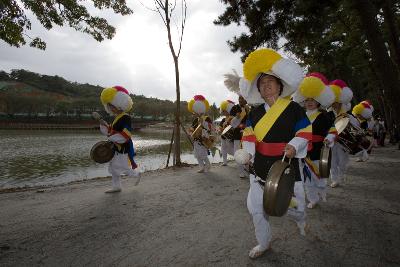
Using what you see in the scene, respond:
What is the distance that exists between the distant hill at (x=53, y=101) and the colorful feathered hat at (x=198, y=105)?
2361 inches

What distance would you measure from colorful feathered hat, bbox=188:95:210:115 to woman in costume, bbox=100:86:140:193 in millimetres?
3073

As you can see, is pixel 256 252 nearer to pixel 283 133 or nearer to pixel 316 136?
pixel 283 133

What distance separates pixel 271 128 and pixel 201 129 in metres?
5.93

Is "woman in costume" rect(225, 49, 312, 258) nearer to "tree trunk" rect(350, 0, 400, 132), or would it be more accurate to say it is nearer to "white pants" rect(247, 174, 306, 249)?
"white pants" rect(247, 174, 306, 249)

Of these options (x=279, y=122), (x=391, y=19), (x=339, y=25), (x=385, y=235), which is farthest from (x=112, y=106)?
(x=339, y=25)

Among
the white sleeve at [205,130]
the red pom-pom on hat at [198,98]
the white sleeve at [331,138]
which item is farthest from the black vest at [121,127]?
the white sleeve at [331,138]

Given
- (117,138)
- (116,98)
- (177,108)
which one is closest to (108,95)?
(116,98)

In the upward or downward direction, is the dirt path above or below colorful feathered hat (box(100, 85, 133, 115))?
below

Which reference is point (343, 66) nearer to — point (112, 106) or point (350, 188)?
point (350, 188)

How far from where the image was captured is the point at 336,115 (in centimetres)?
693

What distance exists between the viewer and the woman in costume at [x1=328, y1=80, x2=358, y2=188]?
6.61 meters

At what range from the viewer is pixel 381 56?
19.4 feet

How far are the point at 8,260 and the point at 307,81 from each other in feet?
15.0

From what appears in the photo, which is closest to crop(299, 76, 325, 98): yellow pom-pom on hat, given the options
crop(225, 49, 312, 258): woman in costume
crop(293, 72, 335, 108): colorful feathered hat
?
crop(293, 72, 335, 108): colorful feathered hat
